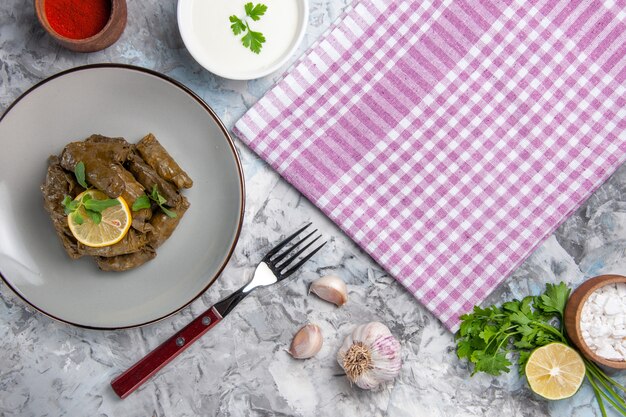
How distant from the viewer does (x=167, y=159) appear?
6.45 ft

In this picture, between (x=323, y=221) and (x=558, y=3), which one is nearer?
(x=558, y=3)

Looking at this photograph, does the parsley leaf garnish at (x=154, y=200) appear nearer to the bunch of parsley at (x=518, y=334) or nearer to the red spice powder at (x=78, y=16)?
the red spice powder at (x=78, y=16)

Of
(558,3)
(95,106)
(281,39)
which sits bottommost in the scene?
(95,106)

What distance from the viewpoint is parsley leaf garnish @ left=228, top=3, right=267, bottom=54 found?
1.97 meters

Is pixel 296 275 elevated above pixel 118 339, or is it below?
above

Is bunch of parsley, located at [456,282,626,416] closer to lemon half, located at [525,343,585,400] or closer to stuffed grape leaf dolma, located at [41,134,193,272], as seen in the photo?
lemon half, located at [525,343,585,400]

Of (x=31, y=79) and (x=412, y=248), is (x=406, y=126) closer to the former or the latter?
(x=412, y=248)

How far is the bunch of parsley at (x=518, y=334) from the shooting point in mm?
2062

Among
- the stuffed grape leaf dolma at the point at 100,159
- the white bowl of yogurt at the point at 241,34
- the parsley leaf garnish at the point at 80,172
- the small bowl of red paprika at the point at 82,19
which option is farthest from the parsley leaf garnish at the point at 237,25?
the parsley leaf garnish at the point at 80,172

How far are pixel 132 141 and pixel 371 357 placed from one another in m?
1.10

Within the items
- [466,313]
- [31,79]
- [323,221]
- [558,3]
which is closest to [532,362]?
[466,313]

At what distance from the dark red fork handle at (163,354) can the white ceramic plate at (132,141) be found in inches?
5.4

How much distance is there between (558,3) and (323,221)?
1.09 metres

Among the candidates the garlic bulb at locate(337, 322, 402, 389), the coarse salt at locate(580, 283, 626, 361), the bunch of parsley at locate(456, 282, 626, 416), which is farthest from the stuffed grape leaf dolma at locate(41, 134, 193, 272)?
the coarse salt at locate(580, 283, 626, 361)
